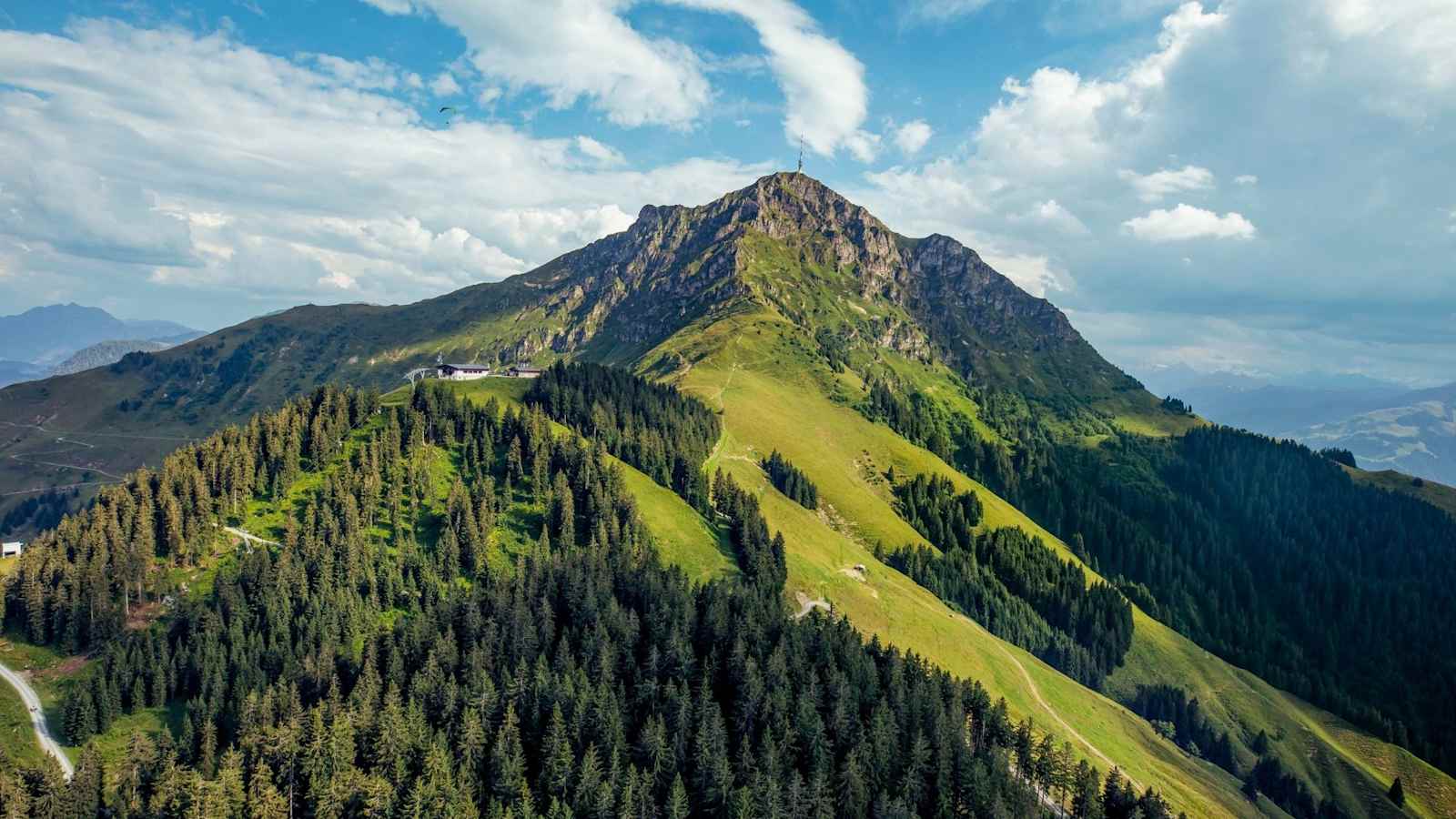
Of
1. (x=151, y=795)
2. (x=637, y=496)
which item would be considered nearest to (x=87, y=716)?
(x=151, y=795)

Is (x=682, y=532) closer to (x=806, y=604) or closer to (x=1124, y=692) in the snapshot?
(x=806, y=604)

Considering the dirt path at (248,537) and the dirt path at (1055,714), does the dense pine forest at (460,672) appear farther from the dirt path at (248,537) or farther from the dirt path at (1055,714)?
the dirt path at (1055,714)

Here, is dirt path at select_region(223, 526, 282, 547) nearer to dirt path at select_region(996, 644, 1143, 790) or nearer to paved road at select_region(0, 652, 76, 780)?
paved road at select_region(0, 652, 76, 780)

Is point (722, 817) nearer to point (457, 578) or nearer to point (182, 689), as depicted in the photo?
point (457, 578)

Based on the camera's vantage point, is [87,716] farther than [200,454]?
No

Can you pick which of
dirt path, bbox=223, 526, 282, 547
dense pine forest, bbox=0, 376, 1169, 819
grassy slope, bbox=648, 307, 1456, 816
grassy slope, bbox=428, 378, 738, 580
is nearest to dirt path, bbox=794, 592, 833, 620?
grassy slope, bbox=648, 307, 1456, 816
